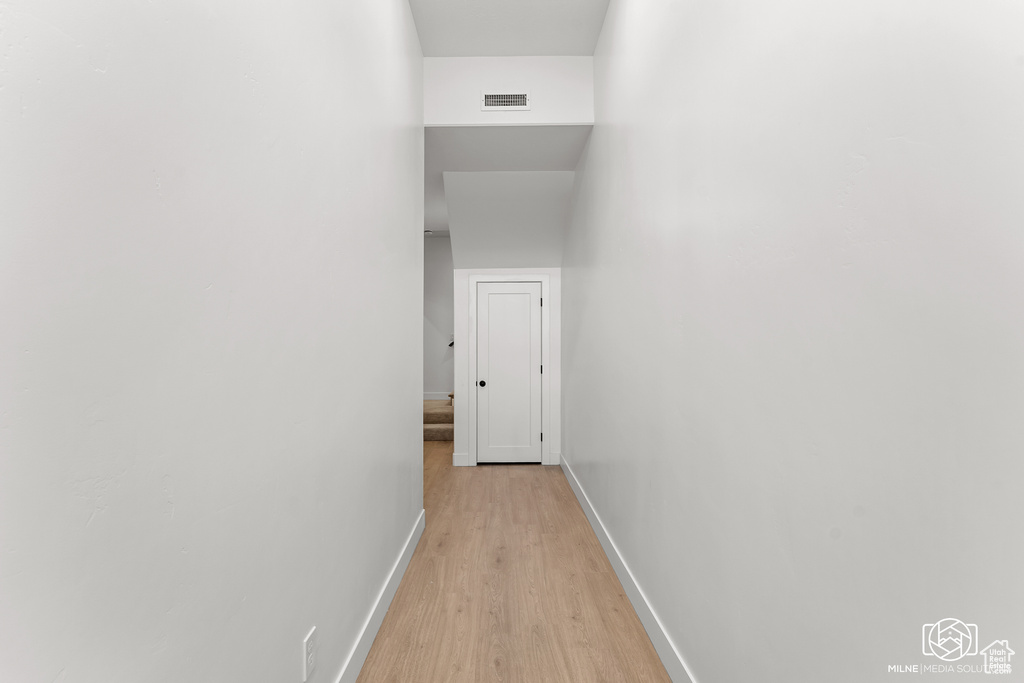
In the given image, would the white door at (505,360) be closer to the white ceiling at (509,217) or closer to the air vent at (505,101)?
the white ceiling at (509,217)

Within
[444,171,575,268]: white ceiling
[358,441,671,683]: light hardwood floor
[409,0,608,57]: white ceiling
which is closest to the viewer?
[358,441,671,683]: light hardwood floor

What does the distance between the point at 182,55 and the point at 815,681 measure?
1.67 m

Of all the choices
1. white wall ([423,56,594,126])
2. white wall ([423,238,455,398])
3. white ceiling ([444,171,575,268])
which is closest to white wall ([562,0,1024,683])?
white wall ([423,56,594,126])

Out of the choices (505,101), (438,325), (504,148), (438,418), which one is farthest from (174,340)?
(438,325)

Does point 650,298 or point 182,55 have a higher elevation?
point 182,55

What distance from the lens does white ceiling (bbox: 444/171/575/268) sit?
415 cm

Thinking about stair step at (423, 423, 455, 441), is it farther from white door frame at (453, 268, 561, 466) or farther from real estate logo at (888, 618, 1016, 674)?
real estate logo at (888, 618, 1016, 674)

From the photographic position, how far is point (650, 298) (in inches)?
83.4

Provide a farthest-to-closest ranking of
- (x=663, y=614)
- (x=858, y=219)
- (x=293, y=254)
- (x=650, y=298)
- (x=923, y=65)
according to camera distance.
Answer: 1. (x=650, y=298)
2. (x=663, y=614)
3. (x=293, y=254)
4. (x=858, y=219)
5. (x=923, y=65)

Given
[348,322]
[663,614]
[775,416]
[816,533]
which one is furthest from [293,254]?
[663,614]

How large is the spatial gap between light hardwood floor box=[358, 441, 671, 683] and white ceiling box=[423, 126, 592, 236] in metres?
2.60

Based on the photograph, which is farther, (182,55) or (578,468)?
(578,468)

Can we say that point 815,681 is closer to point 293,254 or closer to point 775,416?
point 775,416

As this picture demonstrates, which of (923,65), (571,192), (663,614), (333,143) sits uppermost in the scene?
(571,192)
